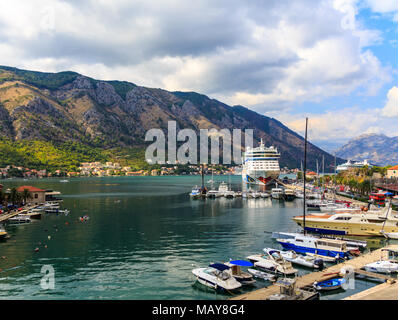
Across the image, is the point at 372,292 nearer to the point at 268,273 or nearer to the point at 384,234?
the point at 268,273

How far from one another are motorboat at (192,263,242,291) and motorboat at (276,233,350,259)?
1569 cm

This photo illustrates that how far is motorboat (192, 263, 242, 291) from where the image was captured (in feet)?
90.9

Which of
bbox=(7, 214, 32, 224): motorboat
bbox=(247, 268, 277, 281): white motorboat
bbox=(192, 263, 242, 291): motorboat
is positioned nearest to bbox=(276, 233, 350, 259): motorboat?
bbox=(247, 268, 277, 281): white motorboat

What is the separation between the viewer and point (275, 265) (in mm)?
32500

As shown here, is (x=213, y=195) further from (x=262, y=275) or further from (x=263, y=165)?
(x=262, y=275)

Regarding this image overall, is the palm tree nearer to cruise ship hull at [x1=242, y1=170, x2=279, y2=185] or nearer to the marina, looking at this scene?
the marina

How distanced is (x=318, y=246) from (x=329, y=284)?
41.3 feet

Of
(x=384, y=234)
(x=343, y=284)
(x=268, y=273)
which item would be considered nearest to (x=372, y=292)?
(x=343, y=284)

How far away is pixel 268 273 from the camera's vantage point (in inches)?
1251

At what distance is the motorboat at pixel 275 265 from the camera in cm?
3181

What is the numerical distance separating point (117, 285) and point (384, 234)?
1690 inches

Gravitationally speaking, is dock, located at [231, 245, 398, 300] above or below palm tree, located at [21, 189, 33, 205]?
below

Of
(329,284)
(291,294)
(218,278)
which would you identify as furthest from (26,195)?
(329,284)
